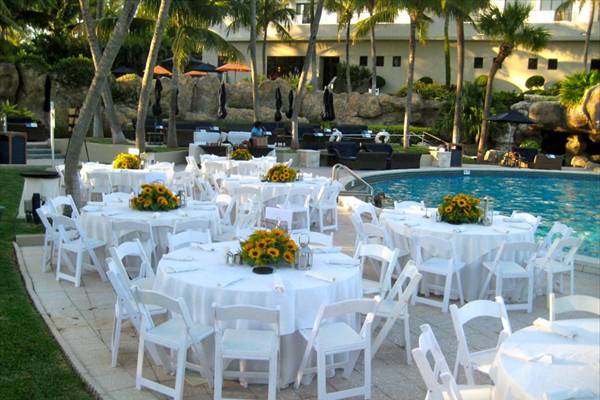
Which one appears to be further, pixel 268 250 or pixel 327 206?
pixel 327 206

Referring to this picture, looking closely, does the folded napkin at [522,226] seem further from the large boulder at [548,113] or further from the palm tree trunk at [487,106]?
the large boulder at [548,113]

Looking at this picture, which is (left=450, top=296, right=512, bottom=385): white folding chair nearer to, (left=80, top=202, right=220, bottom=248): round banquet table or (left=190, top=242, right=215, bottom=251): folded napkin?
(left=190, top=242, right=215, bottom=251): folded napkin

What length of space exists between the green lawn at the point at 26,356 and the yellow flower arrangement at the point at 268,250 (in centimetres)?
175

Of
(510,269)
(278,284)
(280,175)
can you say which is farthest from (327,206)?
(278,284)

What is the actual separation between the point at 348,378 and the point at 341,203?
10131mm

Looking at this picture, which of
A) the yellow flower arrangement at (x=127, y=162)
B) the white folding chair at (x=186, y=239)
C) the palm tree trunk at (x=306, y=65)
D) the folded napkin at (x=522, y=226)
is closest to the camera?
the white folding chair at (x=186, y=239)

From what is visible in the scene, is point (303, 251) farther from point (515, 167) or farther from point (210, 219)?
point (515, 167)

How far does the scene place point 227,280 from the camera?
584cm

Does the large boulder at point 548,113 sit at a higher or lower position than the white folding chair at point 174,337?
higher

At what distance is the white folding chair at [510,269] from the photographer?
8.12 metres

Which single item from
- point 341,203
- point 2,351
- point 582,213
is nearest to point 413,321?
point 2,351

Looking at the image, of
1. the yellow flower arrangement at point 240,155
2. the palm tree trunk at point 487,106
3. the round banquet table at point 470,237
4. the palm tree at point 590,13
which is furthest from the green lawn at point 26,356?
the palm tree at point 590,13

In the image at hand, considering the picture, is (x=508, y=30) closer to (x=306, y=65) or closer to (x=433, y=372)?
(x=306, y=65)

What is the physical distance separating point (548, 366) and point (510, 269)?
448cm
